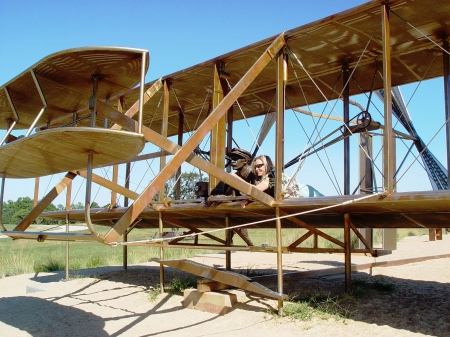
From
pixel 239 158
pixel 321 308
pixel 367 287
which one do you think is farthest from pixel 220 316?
pixel 367 287

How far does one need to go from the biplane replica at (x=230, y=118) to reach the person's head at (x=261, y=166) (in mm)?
650

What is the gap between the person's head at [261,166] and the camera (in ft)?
30.3

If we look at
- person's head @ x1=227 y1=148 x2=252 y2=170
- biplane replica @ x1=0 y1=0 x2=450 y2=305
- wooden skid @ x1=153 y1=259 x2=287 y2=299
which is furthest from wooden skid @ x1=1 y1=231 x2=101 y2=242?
person's head @ x1=227 y1=148 x2=252 y2=170

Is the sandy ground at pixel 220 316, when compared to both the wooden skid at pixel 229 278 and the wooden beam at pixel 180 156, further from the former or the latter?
the wooden beam at pixel 180 156

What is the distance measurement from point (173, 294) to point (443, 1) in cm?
763

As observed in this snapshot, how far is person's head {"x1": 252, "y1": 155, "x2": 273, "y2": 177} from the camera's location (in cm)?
923

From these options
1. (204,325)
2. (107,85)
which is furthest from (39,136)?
(204,325)

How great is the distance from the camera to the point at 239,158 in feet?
30.5

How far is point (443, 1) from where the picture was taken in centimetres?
705

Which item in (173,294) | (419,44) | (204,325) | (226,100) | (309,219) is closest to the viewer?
(226,100)

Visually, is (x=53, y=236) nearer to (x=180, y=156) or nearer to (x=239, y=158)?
(x=180, y=156)

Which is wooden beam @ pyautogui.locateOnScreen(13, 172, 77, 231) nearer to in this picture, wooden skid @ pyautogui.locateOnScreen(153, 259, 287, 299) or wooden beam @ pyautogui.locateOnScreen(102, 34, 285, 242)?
wooden beam @ pyautogui.locateOnScreen(102, 34, 285, 242)

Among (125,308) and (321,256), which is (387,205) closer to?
(125,308)

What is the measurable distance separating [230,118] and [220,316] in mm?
4432
